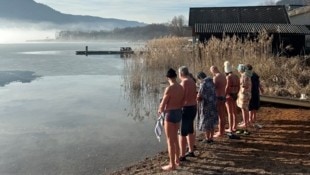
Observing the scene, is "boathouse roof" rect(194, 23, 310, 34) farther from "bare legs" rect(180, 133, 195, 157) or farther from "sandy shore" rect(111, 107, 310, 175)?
"bare legs" rect(180, 133, 195, 157)

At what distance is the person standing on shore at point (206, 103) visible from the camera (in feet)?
25.7

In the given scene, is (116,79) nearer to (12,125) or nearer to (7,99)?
(7,99)

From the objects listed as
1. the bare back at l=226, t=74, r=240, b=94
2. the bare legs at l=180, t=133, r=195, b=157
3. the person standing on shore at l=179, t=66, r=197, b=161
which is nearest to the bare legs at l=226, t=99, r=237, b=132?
the bare back at l=226, t=74, r=240, b=94

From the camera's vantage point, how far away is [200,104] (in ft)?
26.6

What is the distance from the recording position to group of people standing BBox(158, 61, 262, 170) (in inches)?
263

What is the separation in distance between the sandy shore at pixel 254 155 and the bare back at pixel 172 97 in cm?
110

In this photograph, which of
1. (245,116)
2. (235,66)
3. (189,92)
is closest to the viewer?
(189,92)

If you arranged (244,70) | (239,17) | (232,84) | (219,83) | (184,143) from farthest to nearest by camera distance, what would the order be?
(239,17)
(244,70)
(232,84)
(219,83)
(184,143)

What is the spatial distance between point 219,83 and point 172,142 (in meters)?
2.06

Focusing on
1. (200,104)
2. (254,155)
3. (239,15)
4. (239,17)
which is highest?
(239,15)

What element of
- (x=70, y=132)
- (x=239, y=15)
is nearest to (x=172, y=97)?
(x=70, y=132)

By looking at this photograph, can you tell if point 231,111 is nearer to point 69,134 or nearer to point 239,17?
point 69,134

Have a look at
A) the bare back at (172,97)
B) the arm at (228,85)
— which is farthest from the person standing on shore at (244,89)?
the bare back at (172,97)

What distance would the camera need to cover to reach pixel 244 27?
84.6 feet
